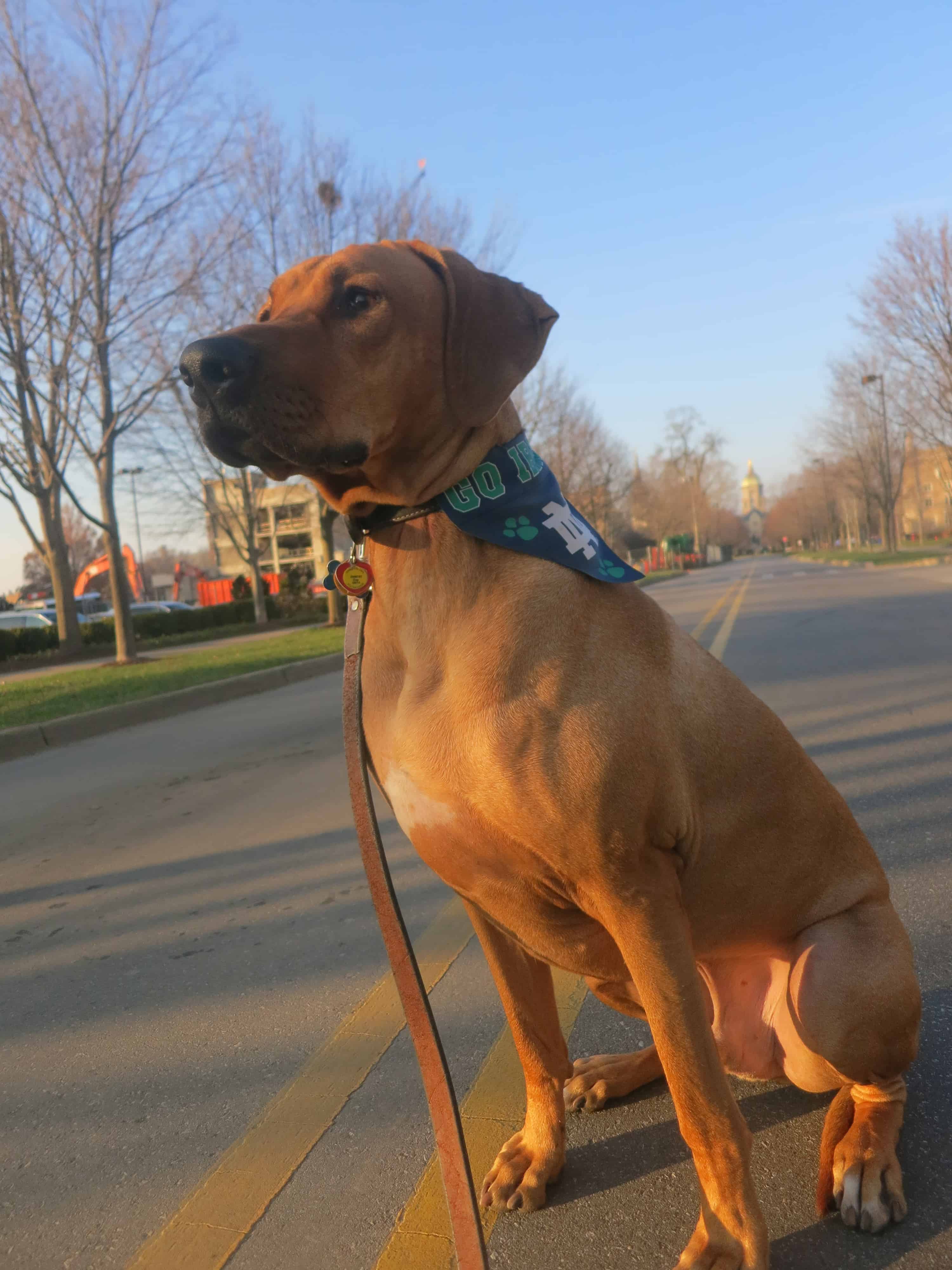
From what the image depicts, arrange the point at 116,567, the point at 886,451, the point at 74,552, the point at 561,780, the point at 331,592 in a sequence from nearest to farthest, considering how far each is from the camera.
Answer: the point at 561,780 < the point at 116,567 < the point at 331,592 < the point at 886,451 < the point at 74,552

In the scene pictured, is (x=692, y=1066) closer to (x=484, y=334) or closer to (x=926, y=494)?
(x=484, y=334)

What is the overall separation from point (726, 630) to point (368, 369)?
12.5 meters

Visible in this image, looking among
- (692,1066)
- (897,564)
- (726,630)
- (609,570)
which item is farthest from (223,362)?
(897,564)

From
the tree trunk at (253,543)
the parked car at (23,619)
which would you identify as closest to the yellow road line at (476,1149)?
the tree trunk at (253,543)

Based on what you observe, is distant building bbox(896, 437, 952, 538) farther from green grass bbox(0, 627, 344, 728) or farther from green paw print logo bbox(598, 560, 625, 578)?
green paw print logo bbox(598, 560, 625, 578)

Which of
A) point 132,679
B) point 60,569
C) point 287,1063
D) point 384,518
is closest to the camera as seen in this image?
point 384,518

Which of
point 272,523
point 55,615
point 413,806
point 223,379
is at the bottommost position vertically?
point 413,806

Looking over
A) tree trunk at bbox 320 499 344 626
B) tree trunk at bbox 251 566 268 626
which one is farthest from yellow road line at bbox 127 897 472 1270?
tree trunk at bbox 251 566 268 626

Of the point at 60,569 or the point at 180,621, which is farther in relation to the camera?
the point at 180,621

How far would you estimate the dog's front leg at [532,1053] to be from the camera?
1.97 metres

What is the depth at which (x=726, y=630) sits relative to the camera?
544 inches

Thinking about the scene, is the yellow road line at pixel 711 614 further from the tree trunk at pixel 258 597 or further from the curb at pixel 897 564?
the tree trunk at pixel 258 597

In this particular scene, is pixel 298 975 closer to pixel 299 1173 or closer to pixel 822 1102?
pixel 299 1173

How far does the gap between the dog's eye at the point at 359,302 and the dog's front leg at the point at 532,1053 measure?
1199 mm
